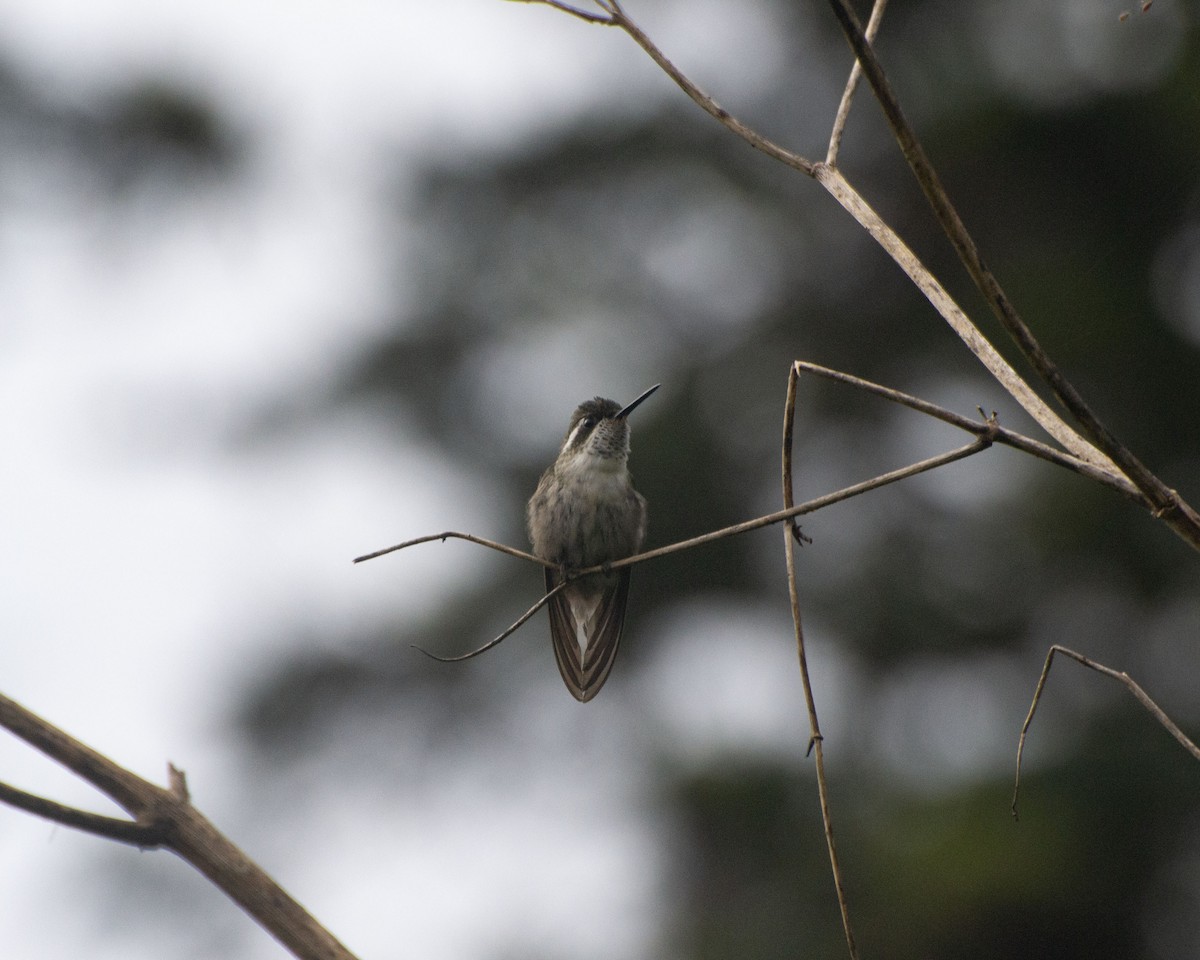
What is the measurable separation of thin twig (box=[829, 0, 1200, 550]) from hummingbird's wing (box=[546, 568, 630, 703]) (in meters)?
1.51

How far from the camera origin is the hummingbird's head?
14.8 feet

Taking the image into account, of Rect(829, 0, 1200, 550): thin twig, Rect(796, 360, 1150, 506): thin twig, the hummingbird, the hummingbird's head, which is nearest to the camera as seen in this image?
Rect(829, 0, 1200, 550): thin twig

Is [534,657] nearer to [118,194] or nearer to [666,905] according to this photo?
[666,905]

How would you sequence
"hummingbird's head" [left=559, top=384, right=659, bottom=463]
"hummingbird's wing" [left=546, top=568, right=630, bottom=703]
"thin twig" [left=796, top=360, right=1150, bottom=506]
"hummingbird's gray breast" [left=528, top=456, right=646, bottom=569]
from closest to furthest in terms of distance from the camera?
"thin twig" [left=796, top=360, right=1150, bottom=506] < "hummingbird's wing" [left=546, top=568, right=630, bottom=703] < "hummingbird's gray breast" [left=528, top=456, right=646, bottom=569] < "hummingbird's head" [left=559, top=384, right=659, bottom=463]

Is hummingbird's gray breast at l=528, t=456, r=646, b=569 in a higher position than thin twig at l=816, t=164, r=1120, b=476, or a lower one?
higher

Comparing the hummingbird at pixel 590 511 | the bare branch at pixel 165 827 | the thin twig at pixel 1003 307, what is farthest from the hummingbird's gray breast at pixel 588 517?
the thin twig at pixel 1003 307

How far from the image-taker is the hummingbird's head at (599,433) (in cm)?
451

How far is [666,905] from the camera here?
35.7 feet

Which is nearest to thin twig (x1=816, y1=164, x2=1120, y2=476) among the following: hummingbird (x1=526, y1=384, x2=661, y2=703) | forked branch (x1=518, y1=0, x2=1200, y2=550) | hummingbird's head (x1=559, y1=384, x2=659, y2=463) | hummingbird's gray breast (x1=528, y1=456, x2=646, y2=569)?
forked branch (x1=518, y1=0, x2=1200, y2=550)

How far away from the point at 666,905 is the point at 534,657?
235 cm

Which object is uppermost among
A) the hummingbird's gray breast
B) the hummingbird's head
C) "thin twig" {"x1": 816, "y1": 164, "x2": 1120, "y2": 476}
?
the hummingbird's head

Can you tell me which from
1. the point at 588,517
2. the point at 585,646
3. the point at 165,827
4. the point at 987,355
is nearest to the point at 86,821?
the point at 165,827

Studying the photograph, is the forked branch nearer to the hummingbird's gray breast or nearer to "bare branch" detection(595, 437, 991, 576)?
"bare branch" detection(595, 437, 991, 576)

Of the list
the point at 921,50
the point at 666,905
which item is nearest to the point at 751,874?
the point at 666,905
